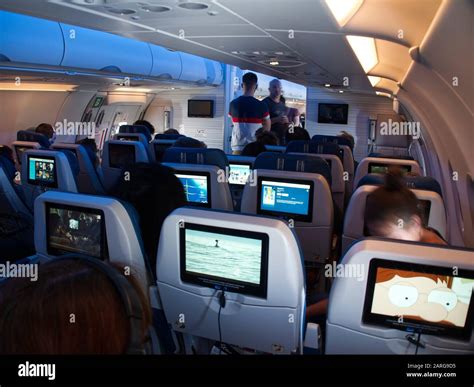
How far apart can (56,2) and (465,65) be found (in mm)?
2647

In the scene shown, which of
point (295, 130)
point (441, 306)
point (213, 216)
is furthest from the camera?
point (295, 130)

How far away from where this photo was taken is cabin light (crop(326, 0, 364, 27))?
10.2ft

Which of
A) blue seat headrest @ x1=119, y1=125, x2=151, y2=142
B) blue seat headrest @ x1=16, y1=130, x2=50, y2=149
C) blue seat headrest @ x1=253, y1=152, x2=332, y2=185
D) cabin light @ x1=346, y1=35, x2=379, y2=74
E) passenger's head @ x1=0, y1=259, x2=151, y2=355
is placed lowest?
passenger's head @ x1=0, y1=259, x2=151, y2=355

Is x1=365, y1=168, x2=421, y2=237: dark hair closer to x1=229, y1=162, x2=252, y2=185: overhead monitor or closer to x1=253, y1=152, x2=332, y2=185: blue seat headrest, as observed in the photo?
x1=253, y1=152, x2=332, y2=185: blue seat headrest

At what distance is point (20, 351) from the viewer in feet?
3.14

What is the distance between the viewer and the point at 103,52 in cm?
700

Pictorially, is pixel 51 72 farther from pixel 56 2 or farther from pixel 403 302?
pixel 403 302

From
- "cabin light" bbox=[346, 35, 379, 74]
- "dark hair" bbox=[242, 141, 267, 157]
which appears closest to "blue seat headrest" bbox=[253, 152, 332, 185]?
"cabin light" bbox=[346, 35, 379, 74]

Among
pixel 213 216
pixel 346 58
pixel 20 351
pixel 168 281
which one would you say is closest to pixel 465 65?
pixel 213 216

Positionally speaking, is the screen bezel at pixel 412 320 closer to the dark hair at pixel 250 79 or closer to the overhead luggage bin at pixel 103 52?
the overhead luggage bin at pixel 103 52

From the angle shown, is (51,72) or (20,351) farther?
(51,72)

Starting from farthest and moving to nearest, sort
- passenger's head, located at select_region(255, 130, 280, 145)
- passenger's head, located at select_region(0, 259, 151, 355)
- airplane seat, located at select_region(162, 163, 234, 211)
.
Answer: passenger's head, located at select_region(255, 130, 280, 145) < airplane seat, located at select_region(162, 163, 234, 211) < passenger's head, located at select_region(0, 259, 151, 355)

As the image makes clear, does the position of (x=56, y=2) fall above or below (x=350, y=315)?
above

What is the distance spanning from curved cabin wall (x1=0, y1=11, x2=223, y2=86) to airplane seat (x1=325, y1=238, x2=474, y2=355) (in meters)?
4.89
